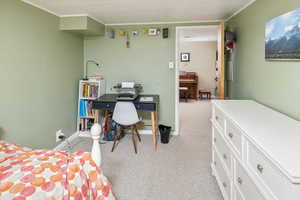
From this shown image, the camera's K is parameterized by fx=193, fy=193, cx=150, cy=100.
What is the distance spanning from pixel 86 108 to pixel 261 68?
2840 millimetres

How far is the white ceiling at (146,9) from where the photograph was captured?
246 centimetres

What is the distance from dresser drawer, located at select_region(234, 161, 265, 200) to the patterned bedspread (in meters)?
0.98

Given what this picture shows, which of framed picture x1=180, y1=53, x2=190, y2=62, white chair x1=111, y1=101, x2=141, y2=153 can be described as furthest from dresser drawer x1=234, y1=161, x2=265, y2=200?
framed picture x1=180, y1=53, x2=190, y2=62

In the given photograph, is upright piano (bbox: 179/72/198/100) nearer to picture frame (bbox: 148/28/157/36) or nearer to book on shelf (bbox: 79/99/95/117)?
picture frame (bbox: 148/28/157/36)

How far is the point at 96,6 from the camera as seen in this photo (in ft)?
8.58

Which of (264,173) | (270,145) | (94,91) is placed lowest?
(264,173)

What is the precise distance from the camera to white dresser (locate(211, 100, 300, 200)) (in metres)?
0.88

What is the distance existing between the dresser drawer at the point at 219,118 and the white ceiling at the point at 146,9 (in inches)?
56.1

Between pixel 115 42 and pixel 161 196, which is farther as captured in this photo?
pixel 115 42

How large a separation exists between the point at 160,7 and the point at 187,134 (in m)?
2.35

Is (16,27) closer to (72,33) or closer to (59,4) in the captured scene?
(59,4)

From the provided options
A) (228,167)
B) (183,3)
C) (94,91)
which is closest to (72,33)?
(94,91)

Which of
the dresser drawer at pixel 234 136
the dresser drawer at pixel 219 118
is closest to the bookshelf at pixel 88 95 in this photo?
the dresser drawer at pixel 219 118

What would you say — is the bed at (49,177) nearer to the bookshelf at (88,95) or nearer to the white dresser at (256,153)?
the white dresser at (256,153)
